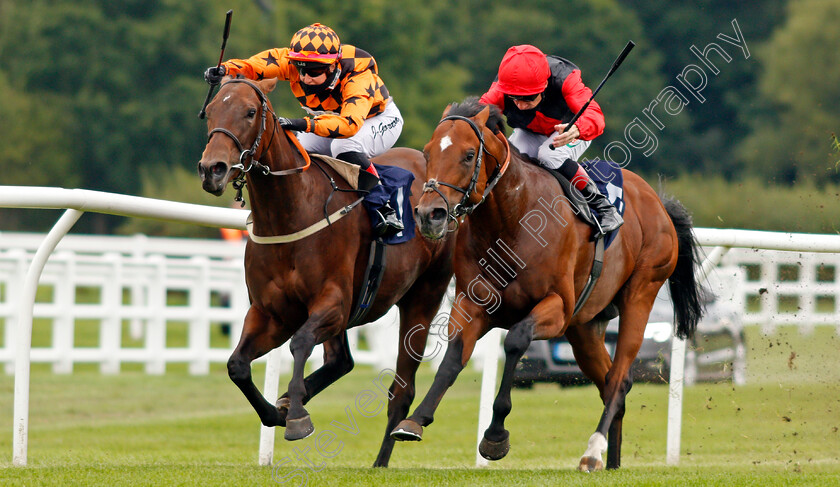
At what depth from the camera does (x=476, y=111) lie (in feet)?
16.8

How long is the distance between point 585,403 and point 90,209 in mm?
5326

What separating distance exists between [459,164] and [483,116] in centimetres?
35

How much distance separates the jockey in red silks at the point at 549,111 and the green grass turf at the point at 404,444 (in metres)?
1.23

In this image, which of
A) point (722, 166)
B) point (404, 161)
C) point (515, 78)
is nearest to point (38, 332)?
point (404, 161)

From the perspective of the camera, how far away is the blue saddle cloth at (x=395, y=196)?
5703mm

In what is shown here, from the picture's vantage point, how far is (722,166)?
40.8 m

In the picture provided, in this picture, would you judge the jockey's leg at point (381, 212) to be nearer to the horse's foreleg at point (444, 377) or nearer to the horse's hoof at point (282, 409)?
the horse's foreleg at point (444, 377)

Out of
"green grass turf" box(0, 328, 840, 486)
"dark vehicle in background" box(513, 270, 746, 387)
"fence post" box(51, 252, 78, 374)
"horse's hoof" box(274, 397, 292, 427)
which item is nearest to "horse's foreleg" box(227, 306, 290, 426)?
"horse's hoof" box(274, 397, 292, 427)

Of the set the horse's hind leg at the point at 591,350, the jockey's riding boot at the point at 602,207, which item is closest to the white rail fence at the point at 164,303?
the horse's hind leg at the point at 591,350

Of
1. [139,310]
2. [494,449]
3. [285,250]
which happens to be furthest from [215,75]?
[139,310]

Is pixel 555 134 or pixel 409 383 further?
pixel 409 383

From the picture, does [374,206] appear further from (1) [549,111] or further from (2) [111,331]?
(2) [111,331]

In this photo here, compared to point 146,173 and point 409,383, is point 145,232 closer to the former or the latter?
point 146,173

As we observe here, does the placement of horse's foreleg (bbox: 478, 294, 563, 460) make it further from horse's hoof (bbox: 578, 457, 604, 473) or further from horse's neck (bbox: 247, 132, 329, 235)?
horse's neck (bbox: 247, 132, 329, 235)
